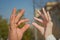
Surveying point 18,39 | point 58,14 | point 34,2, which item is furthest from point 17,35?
point 58,14

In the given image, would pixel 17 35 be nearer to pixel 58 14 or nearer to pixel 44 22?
pixel 44 22

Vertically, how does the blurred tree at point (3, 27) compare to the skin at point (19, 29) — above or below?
below

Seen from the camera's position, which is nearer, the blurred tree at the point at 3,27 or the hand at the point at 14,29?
the hand at the point at 14,29

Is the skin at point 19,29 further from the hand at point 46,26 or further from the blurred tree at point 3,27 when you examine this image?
the blurred tree at point 3,27

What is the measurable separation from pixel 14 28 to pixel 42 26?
0.11 metres

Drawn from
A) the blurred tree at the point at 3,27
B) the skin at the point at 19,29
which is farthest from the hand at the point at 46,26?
the blurred tree at the point at 3,27

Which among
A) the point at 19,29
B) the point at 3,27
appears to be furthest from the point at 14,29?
the point at 3,27

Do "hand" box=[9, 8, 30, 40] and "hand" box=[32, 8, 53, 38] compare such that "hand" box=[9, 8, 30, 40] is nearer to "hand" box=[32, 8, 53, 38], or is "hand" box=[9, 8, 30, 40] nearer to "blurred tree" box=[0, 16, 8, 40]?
"hand" box=[32, 8, 53, 38]

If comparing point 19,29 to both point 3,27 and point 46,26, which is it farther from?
point 3,27

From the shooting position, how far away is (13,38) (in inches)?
21.5

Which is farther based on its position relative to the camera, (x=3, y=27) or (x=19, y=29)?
(x=3, y=27)

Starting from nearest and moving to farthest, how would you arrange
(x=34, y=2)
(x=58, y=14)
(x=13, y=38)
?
(x=13, y=38)
(x=34, y=2)
(x=58, y=14)

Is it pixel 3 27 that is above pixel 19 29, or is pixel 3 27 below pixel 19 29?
below

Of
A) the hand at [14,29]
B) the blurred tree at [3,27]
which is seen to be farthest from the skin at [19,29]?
the blurred tree at [3,27]
